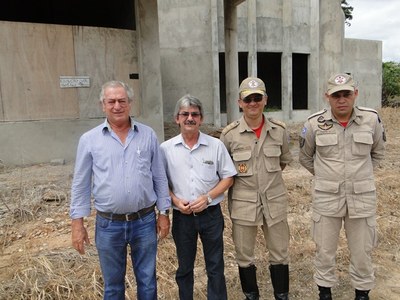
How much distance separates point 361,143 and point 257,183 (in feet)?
2.74

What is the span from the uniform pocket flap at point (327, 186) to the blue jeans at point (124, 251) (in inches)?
51.3

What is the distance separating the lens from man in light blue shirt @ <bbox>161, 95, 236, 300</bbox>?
2.60 metres

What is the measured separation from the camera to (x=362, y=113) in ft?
9.45

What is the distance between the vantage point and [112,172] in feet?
7.79

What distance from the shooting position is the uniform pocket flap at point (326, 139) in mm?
2826

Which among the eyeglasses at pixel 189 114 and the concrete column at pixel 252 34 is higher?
the concrete column at pixel 252 34

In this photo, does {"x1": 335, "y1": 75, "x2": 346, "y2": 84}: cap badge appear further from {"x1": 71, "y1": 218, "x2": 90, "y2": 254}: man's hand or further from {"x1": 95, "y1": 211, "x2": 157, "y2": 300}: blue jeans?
{"x1": 71, "y1": 218, "x2": 90, "y2": 254}: man's hand

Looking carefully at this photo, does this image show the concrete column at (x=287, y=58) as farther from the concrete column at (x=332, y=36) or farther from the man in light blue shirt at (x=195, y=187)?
the man in light blue shirt at (x=195, y=187)

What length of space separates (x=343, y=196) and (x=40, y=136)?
548 centimetres

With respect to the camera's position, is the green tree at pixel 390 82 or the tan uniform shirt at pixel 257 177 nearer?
the tan uniform shirt at pixel 257 177

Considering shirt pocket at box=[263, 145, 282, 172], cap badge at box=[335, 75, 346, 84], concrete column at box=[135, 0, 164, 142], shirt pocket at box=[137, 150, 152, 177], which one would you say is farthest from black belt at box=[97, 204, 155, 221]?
concrete column at box=[135, 0, 164, 142]

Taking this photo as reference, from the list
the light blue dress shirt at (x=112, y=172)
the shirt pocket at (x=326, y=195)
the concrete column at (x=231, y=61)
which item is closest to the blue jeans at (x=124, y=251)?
the light blue dress shirt at (x=112, y=172)

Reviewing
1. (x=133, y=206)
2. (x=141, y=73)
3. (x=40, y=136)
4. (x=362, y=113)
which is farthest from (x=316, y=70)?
(x=133, y=206)

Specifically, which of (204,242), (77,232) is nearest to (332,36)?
(204,242)
